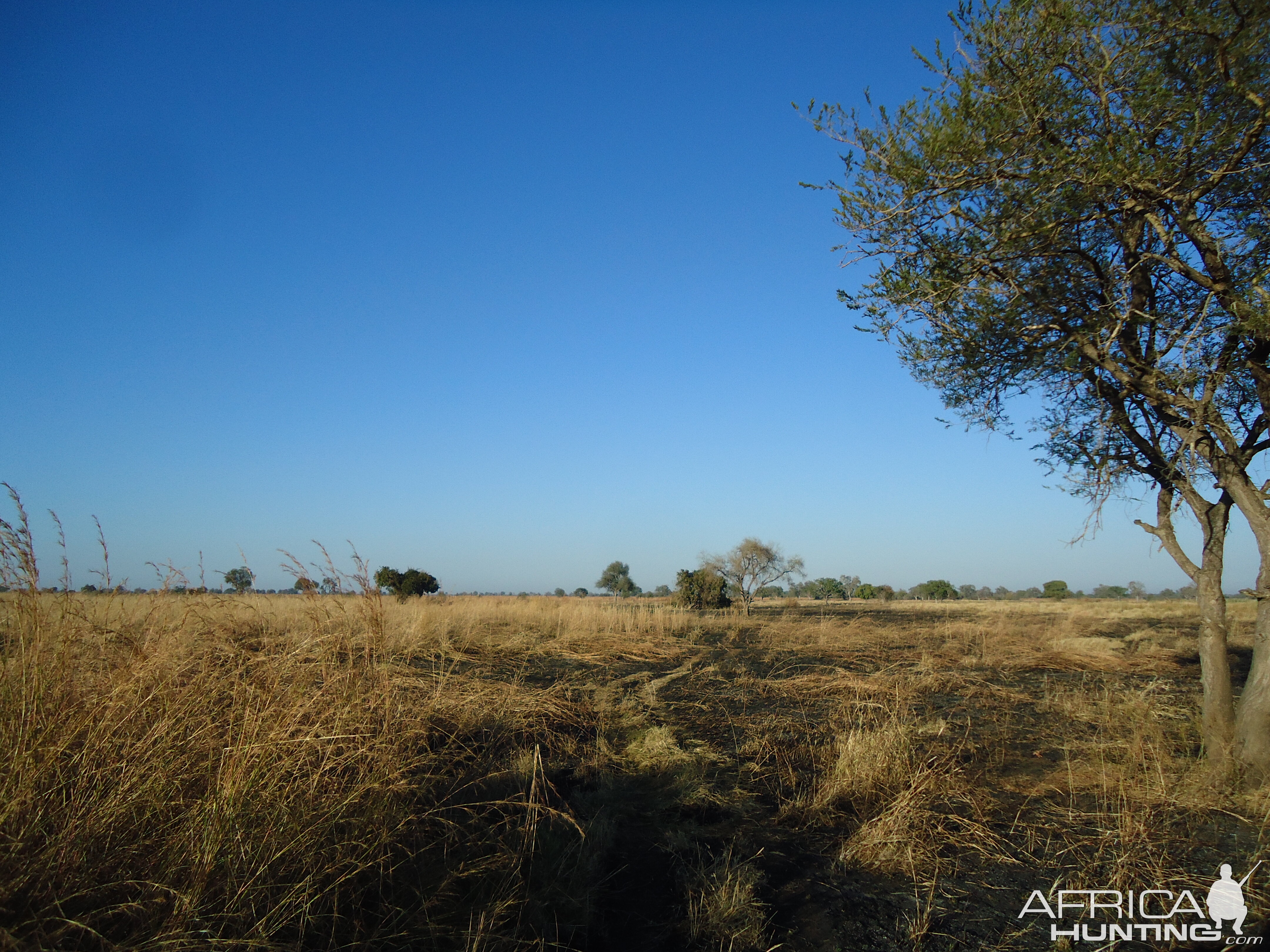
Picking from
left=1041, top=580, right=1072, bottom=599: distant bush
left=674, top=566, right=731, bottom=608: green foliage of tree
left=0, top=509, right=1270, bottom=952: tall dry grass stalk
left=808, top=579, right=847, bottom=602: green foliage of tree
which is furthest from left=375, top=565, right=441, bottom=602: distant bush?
left=1041, top=580, right=1072, bottom=599: distant bush

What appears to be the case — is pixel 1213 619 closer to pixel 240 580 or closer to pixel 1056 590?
pixel 240 580

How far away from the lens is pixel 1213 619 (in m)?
4.93

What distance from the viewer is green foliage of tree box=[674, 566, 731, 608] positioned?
30281 mm

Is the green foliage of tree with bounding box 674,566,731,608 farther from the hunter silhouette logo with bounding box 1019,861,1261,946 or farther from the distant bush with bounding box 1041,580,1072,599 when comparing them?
the distant bush with bounding box 1041,580,1072,599

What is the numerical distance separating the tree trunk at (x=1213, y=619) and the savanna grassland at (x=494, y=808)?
35 centimetres

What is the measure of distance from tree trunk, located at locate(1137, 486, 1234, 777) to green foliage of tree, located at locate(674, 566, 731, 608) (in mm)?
24991

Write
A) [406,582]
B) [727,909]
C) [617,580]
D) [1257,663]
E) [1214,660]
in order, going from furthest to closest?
[617,580] → [406,582] → [1214,660] → [1257,663] → [727,909]

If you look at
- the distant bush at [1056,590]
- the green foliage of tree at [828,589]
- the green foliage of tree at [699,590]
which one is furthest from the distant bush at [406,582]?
the distant bush at [1056,590]

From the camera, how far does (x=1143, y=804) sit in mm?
4027

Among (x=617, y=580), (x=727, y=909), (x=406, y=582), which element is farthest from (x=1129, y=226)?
(x=617, y=580)

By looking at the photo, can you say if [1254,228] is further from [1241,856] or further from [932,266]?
[1241,856]

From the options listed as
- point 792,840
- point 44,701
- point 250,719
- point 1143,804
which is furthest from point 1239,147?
point 44,701

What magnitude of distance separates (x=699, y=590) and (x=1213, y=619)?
85.7ft

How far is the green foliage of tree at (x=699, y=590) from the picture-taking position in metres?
30.3
